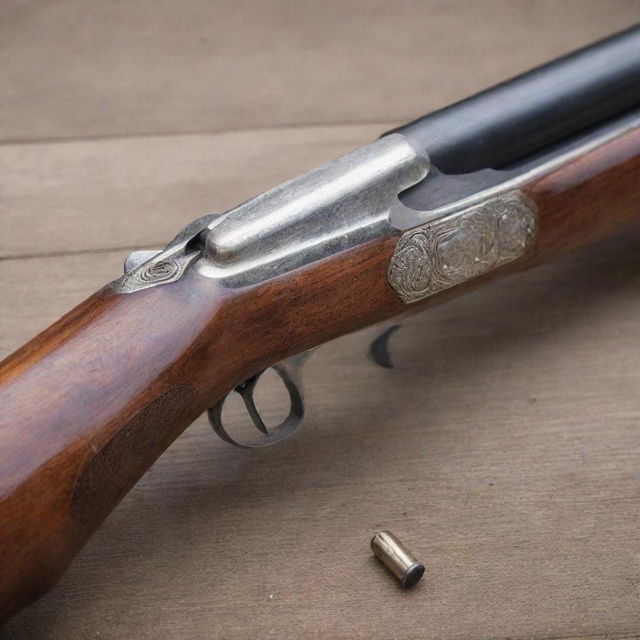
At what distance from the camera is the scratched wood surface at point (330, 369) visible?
158 centimetres

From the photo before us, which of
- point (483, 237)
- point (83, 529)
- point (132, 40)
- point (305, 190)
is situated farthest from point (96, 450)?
point (132, 40)

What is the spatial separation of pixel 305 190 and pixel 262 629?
30.2 inches

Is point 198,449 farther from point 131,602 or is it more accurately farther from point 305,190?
point 305,190

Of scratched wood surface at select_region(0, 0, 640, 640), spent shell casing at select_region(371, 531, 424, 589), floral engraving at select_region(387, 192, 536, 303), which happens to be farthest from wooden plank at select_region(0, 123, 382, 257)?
spent shell casing at select_region(371, 531, 424, 589)

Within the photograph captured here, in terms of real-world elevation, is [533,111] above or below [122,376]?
below

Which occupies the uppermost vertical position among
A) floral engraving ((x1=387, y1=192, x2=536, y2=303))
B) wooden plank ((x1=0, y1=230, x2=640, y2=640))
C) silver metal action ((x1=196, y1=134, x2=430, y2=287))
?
silver metal action ((x1=196, y1=134, x2=430, y2=287))

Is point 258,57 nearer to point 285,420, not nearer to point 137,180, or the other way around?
point 137,180

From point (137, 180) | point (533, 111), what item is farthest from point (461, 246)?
point (137, 180)

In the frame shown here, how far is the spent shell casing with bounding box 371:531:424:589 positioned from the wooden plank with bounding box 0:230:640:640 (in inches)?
1.0

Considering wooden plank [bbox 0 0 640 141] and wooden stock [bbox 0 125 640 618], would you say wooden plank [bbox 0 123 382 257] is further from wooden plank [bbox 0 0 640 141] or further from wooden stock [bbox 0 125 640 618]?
wooden stock [bbox 0 125 640 618]

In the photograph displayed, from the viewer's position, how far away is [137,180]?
7.80ft

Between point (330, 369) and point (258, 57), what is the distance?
1.22m

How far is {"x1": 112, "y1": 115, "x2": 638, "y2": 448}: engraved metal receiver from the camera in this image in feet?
4.92

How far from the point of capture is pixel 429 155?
5.56 feet
